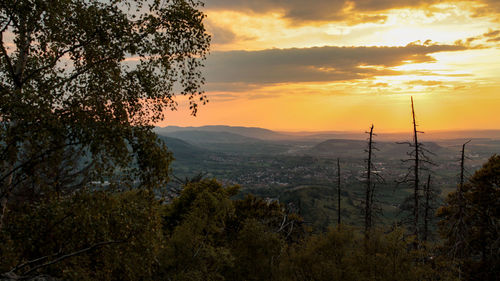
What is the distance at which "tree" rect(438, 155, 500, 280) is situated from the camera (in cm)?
2709

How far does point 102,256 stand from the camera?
28.9ft

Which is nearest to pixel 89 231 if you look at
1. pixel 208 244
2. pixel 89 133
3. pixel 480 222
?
pixel 89 133

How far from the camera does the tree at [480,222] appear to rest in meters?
27.1

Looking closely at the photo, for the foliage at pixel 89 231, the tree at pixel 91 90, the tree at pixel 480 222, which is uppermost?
the tree at pixel 91 90

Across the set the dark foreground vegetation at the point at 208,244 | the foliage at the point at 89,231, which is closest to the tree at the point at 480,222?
the dark foreground vegetation at the point at 208,244

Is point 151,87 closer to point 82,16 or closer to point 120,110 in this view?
point 120,110

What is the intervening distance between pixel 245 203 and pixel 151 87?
28293 millimetres

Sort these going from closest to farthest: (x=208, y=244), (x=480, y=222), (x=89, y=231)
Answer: (x=89, y=231) → (x=208, y=244) → (x=480, y=222)

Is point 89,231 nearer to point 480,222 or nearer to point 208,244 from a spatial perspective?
point 208,244

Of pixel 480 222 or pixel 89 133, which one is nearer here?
pixel 89 133

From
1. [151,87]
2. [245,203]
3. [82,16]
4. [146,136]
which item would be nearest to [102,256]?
[146,136]

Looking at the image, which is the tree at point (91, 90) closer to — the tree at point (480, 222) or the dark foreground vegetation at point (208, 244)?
the dark foreground vegetation at point (208, 244)

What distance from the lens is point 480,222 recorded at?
29.5 meters

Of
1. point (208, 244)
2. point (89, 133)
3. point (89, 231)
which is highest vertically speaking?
point (89, 133)
